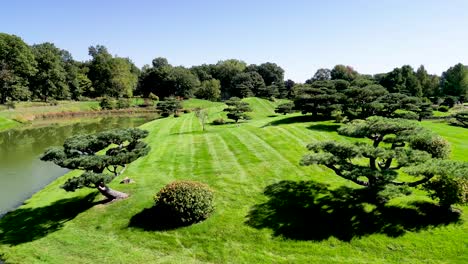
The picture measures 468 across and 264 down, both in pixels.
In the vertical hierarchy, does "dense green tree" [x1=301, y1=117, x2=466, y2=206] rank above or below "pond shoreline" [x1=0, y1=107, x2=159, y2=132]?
above

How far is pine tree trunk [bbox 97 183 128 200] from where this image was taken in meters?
17.4

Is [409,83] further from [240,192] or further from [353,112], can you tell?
[240,192]

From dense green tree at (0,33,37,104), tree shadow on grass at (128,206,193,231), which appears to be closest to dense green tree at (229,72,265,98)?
dense green tree at (0,33,37,104)

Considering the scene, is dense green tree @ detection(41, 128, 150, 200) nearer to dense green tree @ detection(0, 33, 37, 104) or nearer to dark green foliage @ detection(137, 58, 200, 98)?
dense green tree @ detection(0, 33, 37, 104)

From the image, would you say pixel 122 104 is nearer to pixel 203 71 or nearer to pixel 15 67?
pixel 15 67

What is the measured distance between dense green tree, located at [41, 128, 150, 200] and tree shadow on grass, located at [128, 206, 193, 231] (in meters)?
2.44

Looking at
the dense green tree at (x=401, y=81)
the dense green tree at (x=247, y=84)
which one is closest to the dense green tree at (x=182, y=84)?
the dense green tree at (x=247, y=84)

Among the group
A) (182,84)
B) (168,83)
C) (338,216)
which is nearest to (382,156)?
(338,216)

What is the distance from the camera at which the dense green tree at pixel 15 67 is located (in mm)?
78319

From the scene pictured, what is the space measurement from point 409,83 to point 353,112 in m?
43.7

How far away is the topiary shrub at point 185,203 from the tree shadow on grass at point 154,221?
5.2 inches

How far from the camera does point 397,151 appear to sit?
48.1ft

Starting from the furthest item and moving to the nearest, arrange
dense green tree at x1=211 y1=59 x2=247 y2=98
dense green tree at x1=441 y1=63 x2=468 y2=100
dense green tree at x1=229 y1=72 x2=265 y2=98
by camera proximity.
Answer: dense green tree at x1=211 y1=59 x2=247 y2=98, dense green tree at x1=229 y1=72 x2=265 y2=98, dense green tree at x1=441 y1=63 x2=468 y2=100

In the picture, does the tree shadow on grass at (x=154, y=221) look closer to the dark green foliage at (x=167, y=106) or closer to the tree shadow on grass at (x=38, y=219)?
the tree shadow on grass at (x=38, y=219)
